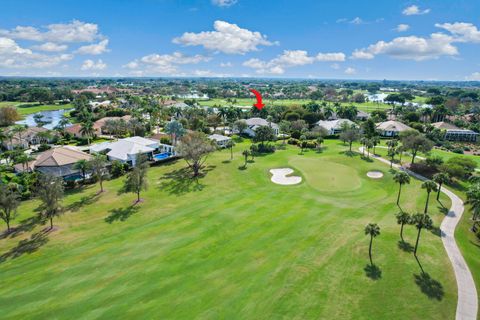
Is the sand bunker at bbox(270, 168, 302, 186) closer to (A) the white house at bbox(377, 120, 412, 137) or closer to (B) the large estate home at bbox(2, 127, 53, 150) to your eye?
(A) the white house at bbox(377, 120, 412, 137)

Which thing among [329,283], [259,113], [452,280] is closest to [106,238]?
[329,283]

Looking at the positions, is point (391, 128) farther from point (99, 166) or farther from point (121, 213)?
point (99, 166)

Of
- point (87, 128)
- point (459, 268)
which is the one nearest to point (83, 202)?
point (87, 128)

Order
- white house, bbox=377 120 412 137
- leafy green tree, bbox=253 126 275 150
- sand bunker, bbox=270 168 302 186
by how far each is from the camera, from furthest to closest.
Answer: white house, bbox=377 120 412 137 < leafy green tree, bbox=253 126 275 150 < sand bunker, bbox=270 168 302 186

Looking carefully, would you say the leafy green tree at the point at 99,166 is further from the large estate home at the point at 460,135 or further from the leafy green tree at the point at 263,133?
the large estate home at the point at 460,135

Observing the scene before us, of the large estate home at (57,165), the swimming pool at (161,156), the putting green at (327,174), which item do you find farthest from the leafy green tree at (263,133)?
the large estate home at (57,165)

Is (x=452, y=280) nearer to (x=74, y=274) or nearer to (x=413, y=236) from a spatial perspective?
(x=413, y=236)

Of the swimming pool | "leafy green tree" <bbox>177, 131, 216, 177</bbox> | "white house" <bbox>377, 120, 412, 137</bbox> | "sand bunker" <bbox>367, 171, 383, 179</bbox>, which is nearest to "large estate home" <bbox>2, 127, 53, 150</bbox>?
the swimming pool
